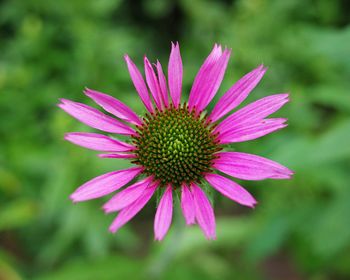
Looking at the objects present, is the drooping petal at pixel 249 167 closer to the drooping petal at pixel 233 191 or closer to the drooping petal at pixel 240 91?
the drooping petal at pixel 233 191

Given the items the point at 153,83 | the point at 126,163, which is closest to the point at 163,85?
the point at 153,83

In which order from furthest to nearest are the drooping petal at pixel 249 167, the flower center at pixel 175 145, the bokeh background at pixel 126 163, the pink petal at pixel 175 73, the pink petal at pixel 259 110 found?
the bokeh background at pixel 126 163, the flower center at pixel 175 145, the pink petal at pixel 175 73, the pink petal at pixel 259 110, the drooping petal at pixel 249 167

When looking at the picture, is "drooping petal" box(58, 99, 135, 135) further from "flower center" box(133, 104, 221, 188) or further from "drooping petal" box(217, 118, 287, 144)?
"drooping petal" box(217, 118, 287, 144)

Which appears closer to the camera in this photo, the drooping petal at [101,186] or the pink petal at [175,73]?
the drooping petal at [101,186]

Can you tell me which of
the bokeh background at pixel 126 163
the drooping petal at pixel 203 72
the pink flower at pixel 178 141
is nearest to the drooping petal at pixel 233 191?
the pink flower at pixel 178 141

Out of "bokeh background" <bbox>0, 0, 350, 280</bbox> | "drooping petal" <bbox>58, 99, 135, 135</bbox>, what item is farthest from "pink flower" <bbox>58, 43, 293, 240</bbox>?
"bokeh background" <bbox>0, 0, 350, 280</bbox>

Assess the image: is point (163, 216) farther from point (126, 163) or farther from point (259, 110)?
point (126, 163)

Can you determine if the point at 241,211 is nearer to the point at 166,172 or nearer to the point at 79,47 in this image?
the point at 79,47
